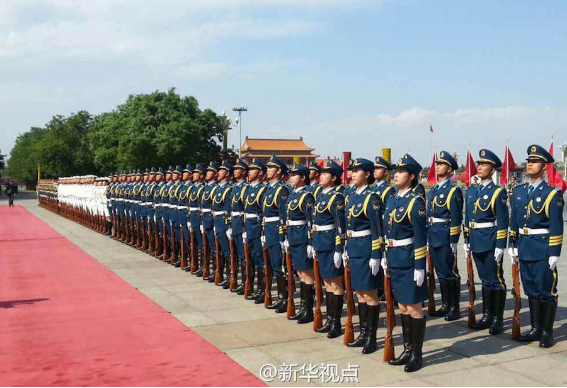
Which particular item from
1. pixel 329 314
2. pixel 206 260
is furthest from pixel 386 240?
pixel 206 260

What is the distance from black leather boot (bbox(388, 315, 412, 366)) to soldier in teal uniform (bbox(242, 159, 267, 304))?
315 cm

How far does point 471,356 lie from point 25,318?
16.8 feet

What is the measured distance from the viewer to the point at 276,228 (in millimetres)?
7961

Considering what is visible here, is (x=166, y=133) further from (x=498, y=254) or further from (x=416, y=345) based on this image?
(x=416, y=345)

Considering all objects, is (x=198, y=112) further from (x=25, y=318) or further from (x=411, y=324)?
(x=411, y=324)

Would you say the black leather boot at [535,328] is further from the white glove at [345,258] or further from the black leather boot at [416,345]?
the white glove at [345,258]

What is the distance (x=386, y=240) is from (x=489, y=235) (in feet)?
5.18

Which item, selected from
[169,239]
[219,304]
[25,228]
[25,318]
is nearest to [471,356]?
[219,304]

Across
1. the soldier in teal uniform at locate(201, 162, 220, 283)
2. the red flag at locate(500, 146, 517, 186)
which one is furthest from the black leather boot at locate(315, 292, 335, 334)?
the red flag at locate(500, 146, 517, 186)

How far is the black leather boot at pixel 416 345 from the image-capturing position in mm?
5332

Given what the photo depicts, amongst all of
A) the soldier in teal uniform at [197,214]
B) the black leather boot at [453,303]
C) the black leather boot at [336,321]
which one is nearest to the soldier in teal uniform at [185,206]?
the soldier in teal uniform at [197,214]

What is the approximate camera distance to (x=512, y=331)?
249 inches

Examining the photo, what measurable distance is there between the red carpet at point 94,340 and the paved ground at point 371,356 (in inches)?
11.2

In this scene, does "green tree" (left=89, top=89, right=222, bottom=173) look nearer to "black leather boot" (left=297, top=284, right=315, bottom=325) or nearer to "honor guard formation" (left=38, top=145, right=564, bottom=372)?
"honor guard formation" (left=38, top=145, right=564, bottom=372)
